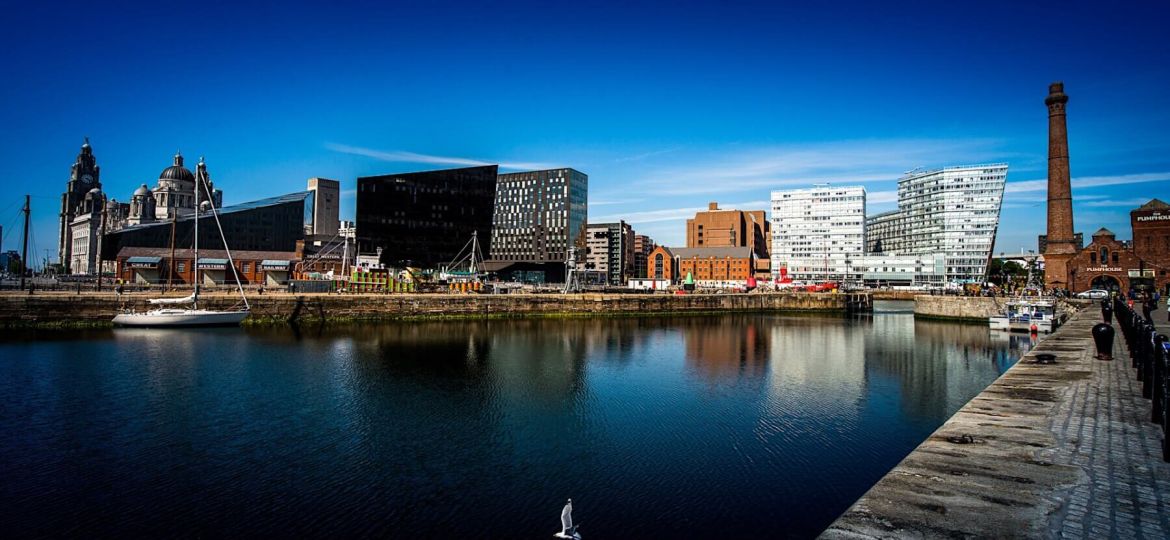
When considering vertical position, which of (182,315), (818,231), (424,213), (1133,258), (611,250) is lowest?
(182,315)

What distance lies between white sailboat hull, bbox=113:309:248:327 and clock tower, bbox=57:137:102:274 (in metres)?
169

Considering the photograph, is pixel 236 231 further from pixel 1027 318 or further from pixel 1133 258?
pixel 1133 258

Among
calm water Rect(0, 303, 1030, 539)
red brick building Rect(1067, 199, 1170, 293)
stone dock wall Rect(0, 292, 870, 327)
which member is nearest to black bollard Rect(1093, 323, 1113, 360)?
calm water Rect(0, 303, 1030, 539)

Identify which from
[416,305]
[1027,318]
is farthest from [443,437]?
[1027,318]

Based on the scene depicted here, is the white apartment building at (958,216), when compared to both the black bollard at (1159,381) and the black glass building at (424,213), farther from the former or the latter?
the black bollard at (1159,381)

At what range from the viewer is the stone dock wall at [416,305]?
4681 cm

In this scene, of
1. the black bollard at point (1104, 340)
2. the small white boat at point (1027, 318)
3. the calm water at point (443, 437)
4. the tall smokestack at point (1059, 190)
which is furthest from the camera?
the tall smokestack at point (1059, 190)

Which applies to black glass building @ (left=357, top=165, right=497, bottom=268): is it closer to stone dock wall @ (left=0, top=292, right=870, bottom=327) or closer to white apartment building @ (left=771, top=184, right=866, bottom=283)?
stone dock wall @ (left=0, top=292, right=870, bottom=327)

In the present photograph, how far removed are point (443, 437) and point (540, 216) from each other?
10947 centimetres

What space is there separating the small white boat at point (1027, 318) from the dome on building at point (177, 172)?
581 feet

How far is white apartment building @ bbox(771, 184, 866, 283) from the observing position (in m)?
151

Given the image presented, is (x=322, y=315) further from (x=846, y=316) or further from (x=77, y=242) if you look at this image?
(x=77, y=242)

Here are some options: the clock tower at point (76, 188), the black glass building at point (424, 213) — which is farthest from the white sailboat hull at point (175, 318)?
the clock tower at point (76, 188)

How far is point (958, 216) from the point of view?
13575cm
